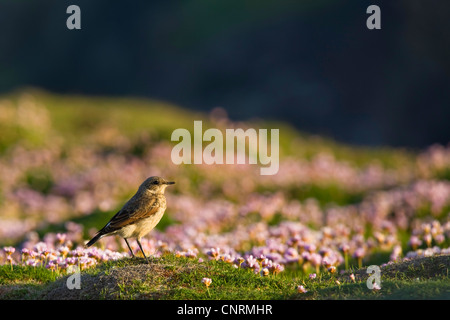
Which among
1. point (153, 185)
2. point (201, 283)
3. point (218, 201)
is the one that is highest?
point (153, 185)

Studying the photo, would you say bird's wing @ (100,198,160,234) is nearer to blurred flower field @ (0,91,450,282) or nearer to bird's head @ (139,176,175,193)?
bird's head @ (139,176,175,193)

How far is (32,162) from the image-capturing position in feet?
72.7

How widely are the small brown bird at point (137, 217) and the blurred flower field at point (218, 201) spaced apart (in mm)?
704

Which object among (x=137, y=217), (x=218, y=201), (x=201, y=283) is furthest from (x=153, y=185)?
(x=218, y=201)

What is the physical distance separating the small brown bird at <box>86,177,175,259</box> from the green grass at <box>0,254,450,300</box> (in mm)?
423

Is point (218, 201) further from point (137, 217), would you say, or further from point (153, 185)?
point (137, 217)

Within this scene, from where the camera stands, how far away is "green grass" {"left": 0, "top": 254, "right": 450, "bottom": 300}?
Result: 22.0 ft

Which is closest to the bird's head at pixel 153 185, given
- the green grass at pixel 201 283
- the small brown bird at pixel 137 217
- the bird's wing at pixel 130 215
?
the small brown bird at pixel 137 217

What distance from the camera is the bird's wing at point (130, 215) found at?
793cm

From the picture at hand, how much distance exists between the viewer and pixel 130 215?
8.02m

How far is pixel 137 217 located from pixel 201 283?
1.38 meters

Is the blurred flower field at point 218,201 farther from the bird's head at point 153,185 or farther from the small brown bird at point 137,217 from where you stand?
the bird's head at point 153,185

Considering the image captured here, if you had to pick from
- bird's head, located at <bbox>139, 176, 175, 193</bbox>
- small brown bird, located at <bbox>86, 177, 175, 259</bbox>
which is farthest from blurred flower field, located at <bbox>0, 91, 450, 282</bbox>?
bird's head, located at <bbox>139, 176, 175, 193</bbox>
